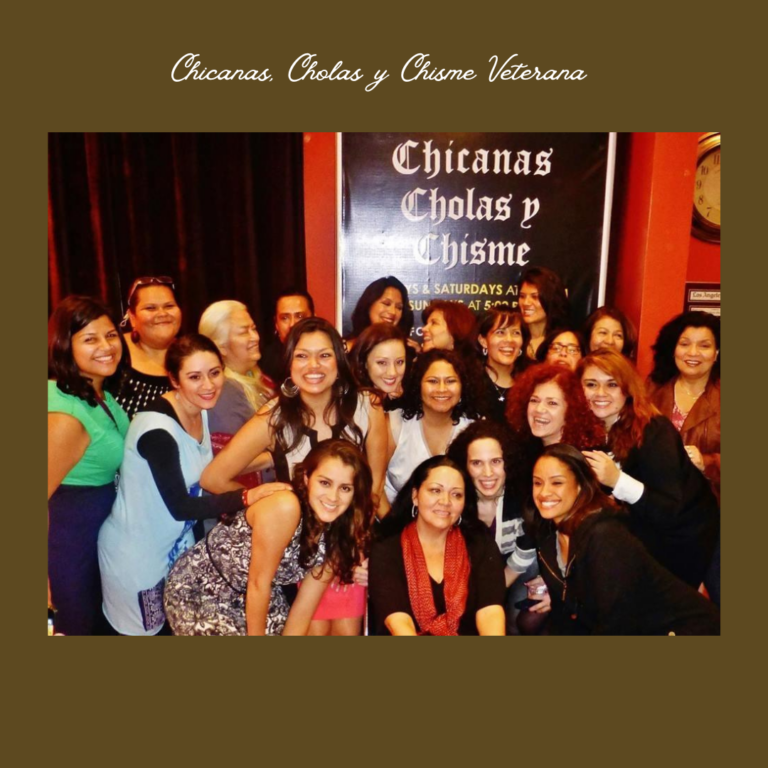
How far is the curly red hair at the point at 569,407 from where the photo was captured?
9.01 ft

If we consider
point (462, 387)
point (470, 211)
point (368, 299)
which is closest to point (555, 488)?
point (462, 387)

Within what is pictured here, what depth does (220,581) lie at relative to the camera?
2.71 m

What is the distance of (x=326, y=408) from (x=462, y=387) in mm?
595

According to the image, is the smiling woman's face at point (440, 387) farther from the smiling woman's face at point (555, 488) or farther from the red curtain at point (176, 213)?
the red curtain at point (176, 213)

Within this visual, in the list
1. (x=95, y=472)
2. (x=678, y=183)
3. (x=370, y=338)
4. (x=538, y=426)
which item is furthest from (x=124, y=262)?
(x=678, y=183)

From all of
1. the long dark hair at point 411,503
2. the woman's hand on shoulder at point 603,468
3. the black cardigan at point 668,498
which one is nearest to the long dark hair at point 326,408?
the long dark hair at point 411,503

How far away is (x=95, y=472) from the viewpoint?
107 inches

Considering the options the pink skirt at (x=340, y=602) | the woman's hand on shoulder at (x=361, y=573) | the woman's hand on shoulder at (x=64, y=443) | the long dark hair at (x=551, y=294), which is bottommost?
the pink skirt at (x=340, y=602)

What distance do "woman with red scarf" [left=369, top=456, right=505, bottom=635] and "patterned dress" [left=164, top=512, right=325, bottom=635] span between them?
31 cm

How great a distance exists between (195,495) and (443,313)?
1324 mm

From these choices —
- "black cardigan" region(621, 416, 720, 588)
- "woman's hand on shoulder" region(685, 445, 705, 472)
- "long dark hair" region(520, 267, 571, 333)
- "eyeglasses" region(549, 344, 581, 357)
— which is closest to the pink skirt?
"black cardigan" region(621, 416, 720, 588)

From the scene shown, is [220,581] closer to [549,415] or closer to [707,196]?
[549,415]

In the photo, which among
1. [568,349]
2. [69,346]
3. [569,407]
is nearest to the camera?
[69,346]

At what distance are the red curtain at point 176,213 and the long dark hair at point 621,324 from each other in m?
1.36
